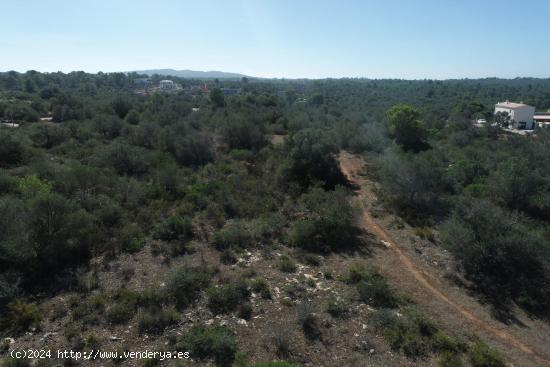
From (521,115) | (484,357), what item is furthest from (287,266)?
(521,115)

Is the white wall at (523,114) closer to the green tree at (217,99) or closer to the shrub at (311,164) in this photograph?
the green tree at (217,99)

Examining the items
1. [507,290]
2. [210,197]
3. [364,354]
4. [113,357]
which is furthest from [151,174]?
[507,290]

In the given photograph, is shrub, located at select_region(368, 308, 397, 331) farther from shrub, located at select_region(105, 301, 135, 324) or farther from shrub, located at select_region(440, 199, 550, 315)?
shrub, located at select_region(105, 301, 135, 324)

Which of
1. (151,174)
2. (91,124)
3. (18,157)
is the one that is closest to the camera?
(151,174)

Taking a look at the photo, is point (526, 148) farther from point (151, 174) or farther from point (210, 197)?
point (151, 174)

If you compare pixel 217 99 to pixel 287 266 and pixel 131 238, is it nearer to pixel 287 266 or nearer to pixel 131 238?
pixel 131 238

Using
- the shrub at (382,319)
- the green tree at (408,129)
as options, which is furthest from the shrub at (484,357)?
the green tree at (408,129)

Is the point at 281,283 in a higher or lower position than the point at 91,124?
lower
